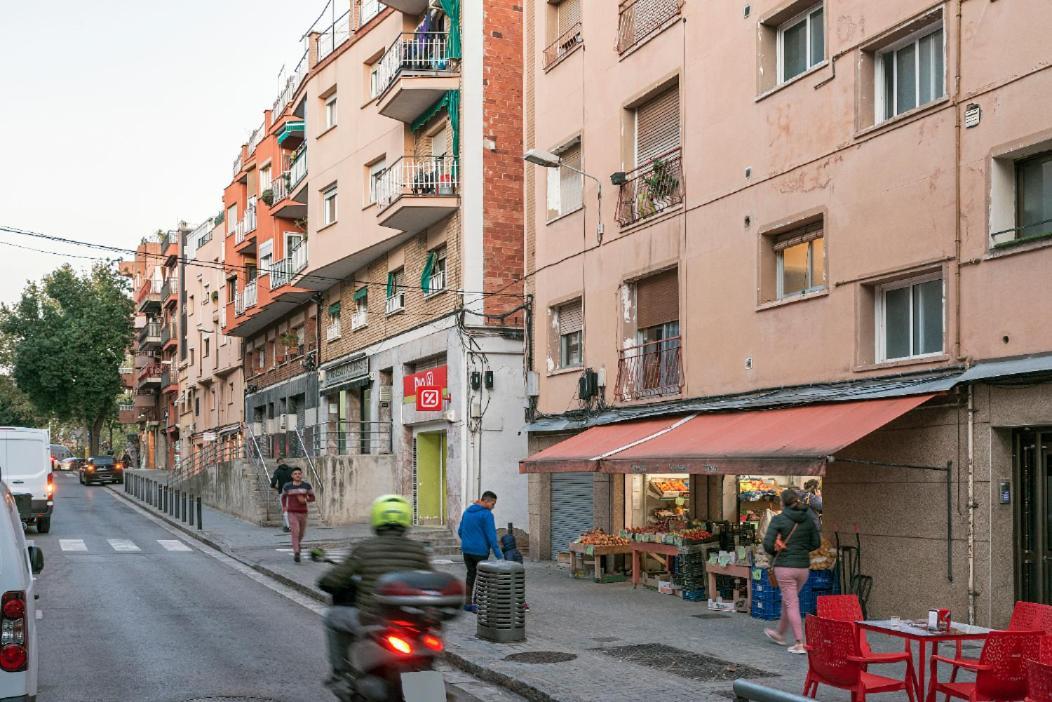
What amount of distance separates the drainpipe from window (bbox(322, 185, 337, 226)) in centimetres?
2269

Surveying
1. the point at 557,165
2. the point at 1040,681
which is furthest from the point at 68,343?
the point at 1040,681

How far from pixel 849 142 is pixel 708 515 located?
5.71 m

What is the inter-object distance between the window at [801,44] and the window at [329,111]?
18.7 metres

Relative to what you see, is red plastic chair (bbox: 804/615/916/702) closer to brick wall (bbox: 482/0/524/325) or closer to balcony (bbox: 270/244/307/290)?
brick wall (bbox: 482/0/524/325)

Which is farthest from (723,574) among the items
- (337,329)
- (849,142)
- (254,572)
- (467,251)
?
(337,329)

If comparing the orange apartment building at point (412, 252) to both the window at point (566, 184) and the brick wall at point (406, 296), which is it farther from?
the window at point (566, 184)

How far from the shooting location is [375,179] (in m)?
28.6

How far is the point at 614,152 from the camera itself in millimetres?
19234

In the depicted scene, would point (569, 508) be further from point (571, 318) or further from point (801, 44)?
point (801, 44)

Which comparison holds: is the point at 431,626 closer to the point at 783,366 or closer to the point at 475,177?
the point at 783,366

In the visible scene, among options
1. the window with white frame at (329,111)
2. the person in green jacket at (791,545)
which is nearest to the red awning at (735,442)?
the person in green jacket at (791,545)

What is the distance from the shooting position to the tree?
71125 mm

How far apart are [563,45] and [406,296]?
829 centimetres

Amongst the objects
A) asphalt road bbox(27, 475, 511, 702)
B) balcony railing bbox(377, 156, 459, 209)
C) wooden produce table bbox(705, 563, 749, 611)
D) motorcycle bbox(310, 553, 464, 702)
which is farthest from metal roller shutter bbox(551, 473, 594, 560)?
motorcycle bbox(310, 553, 464, 702)
